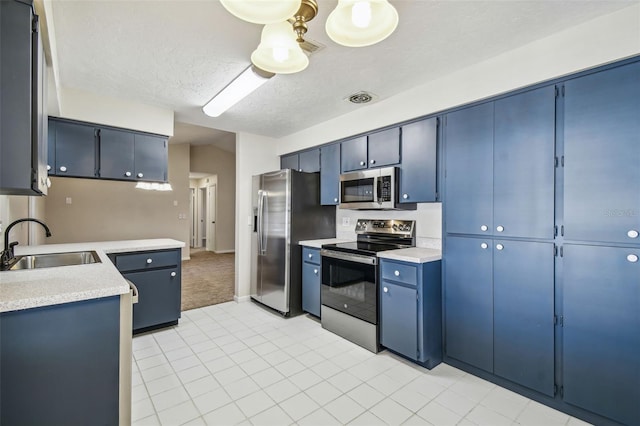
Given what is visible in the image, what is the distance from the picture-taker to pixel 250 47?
2062mm

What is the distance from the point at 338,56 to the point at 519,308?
88.5 inches

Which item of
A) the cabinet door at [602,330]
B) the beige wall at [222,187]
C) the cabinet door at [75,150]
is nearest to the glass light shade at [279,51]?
the cabinet door at [602,330]

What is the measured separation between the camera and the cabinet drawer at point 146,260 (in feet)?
9.32

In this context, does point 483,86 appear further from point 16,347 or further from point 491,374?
point 16,347

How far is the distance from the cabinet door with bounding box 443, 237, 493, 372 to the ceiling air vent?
1.56 metres

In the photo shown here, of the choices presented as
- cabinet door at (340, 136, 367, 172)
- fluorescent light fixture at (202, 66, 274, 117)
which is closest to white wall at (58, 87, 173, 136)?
fluorescent light fixture at (202, 66, 274, 117)

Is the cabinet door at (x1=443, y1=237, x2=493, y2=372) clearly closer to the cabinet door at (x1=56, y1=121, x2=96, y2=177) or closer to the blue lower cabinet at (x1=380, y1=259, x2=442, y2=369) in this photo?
the blue lower cabinet at (x1=380, y1=259, x2=442, y2=369)

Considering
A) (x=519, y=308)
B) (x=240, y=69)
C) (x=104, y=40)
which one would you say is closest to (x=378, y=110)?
(x=240, y=69)

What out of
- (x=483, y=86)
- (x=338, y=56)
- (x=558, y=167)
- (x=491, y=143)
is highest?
(x=338, y=56)

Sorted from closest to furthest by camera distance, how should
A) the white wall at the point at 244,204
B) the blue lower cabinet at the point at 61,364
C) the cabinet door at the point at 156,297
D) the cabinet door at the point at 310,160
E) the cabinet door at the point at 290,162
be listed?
the blue lower cabinet at the point at 61,364
the cabinet door at the point at 156,297
the cabinet door at the point at 310,160
the white wall at the point at 244,204
the cabinet door at the point at 290,162

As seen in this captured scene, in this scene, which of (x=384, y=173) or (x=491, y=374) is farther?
(x=384, y=173)

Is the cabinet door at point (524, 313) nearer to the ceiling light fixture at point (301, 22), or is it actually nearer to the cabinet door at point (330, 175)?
the ceiling light fixture at point (301, 22)

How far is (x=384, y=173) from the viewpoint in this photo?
2902 mm

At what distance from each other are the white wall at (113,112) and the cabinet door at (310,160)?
1679mm
